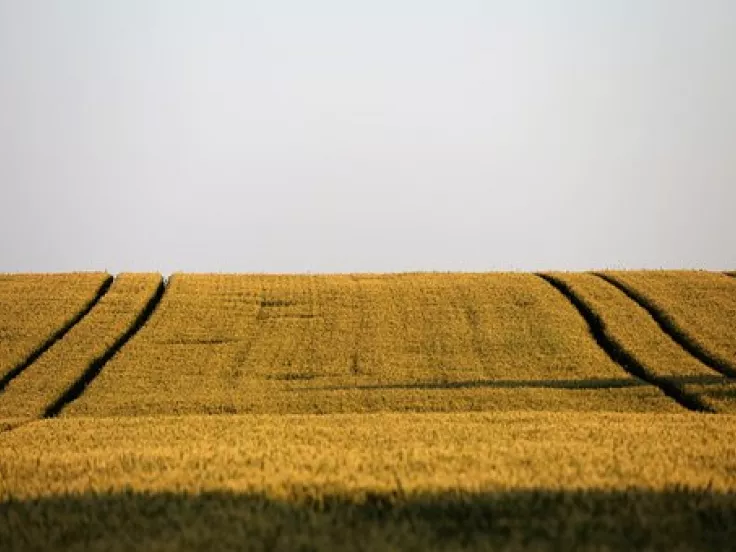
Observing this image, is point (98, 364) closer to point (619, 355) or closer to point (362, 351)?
point (362, 351)

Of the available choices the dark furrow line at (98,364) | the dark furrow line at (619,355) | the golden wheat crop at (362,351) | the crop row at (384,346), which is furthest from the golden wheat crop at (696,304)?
the dark furrow line at (98,364)

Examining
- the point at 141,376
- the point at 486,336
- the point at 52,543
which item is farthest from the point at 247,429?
the point at 486,336

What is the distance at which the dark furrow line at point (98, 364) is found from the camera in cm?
3534

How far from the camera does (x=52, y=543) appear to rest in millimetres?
10195

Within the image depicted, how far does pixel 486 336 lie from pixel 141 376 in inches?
566

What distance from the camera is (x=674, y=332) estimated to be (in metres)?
45.4

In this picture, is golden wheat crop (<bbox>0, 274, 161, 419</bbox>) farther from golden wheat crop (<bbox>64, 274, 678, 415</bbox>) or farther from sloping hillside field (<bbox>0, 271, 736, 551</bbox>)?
golden wheat crop (<bbox>64, 274, 678, 415</bbox>)

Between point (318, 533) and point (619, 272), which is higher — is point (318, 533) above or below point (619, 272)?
above

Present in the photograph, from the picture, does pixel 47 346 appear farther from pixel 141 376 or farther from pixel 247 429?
pixel 247 429

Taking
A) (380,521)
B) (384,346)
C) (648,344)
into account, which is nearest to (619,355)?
(648,344)

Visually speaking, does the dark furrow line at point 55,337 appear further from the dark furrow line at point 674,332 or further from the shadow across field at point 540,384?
the dark furrow line at point 674,332

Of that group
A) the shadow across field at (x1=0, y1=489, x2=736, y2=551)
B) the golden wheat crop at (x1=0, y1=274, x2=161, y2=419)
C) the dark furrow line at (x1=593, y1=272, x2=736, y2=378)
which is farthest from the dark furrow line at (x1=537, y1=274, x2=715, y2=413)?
the shadow across field at (x1=0, y1=489, x2=736, y2=551)

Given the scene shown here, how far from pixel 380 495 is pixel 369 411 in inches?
819

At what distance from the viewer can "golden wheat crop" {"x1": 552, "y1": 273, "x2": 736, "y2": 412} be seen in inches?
1374
